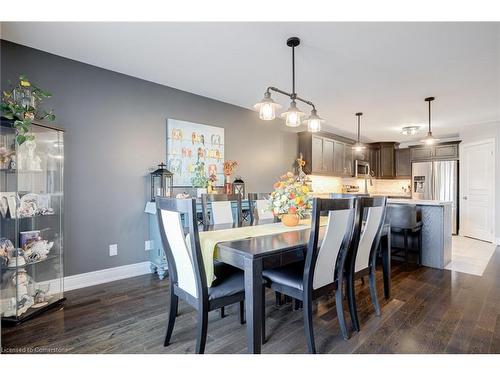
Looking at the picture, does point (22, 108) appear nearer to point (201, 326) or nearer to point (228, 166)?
point (201, 326)

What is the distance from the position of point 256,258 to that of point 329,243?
56 cm

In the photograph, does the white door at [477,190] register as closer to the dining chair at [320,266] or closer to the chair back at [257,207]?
the chair back at [257,207]

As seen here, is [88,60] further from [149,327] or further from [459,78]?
[459,78]

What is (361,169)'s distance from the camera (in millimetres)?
6902

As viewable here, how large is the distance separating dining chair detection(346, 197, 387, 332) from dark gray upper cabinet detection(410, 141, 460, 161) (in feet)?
17.8

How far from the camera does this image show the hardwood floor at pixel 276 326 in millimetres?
1767

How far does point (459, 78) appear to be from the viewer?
10.3 feet

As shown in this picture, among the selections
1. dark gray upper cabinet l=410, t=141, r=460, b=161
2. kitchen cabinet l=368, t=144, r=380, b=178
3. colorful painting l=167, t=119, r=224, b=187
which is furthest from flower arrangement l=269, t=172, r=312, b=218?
kitchen cabinet l=368, t=144, r=380, b=178

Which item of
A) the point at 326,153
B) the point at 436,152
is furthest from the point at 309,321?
the point at 436,152

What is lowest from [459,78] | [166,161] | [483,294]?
[483,294]
